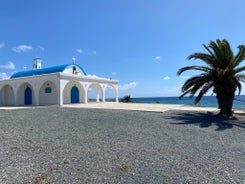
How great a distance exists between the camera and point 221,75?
11875 mm

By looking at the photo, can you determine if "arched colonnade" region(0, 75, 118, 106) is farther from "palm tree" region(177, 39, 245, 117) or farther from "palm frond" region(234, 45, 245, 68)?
"palm frond" region(234, 45, 245, 68)

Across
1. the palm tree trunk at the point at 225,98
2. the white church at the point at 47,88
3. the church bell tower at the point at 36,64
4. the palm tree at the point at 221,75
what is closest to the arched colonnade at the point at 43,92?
the white church at the point at 47,88

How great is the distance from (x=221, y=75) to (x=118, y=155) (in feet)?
30.8

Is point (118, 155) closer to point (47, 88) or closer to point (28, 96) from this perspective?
point (47, 88)

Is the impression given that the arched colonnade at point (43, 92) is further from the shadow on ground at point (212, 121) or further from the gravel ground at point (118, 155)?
the gravel ground at point (118, 155)

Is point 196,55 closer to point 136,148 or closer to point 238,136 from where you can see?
point 238,136

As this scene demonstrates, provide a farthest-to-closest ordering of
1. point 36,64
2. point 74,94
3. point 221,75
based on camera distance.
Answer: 1. point 36,64
2. point 74,94
3. point 221,75

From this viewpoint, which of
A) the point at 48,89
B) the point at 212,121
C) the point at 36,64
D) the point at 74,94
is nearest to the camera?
the point at 212,121

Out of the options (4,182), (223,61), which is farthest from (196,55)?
(4,182)

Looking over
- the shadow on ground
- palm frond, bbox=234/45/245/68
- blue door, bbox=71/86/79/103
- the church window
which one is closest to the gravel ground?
the shadow on ground

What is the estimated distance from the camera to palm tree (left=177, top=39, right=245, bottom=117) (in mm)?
12414

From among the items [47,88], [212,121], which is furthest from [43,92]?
[212,121]

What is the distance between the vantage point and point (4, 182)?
11.9 ft

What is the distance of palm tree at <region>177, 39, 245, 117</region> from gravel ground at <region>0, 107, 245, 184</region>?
5.21 meters
